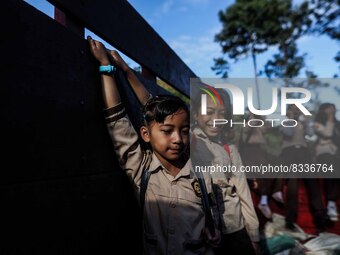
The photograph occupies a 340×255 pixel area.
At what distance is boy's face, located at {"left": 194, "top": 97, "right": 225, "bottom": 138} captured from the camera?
2.32 meters

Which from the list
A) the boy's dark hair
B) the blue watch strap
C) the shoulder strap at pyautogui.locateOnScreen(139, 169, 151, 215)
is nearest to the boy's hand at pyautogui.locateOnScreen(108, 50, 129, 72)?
the blue watch strap

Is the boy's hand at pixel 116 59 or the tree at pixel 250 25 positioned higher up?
the tree at pixel 250 25

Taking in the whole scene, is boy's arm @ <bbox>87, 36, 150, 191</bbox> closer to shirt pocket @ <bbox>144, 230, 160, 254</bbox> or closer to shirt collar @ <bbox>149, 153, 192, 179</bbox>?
shirt collar @ <bbox>149, 153, 192, 179</bbox>

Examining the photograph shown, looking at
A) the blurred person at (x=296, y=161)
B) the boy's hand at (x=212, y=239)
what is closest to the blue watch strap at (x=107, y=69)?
the boy's hand at (x=212, y=239)

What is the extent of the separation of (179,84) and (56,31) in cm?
233

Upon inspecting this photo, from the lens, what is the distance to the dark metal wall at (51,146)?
947 mm

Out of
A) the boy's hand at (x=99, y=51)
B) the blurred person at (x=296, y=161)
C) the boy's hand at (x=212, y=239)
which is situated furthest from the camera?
the blurred person at (x=296, y=161)

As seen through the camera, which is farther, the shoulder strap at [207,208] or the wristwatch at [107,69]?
the shoulder strap at [207,208]

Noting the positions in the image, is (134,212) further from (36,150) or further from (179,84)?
(179,84)

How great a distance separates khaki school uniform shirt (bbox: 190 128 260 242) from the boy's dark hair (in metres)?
0.47

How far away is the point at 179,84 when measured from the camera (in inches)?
137

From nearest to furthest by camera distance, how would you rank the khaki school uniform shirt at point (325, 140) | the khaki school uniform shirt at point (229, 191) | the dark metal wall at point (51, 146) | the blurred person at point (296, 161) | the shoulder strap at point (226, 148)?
the dark metal wall at point (51, 146) < the khaki school uniform shirt at point (229, 191) < the shoulder strap at point (226, 148) < the blurred person at point (296, 161) < the khaki school uniform shirt at point (325, 140)

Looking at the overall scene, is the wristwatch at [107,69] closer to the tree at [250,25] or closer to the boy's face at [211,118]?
the boy's face at [211,118]

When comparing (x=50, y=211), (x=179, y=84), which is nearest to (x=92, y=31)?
(x=50, y=211)
